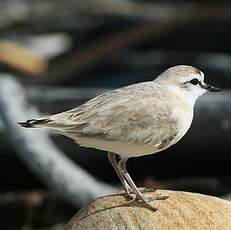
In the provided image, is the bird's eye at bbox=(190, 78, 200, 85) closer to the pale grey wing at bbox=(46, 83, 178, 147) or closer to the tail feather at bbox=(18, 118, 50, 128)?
the pale grey wing at bbox=(46, 83, 178, 147)

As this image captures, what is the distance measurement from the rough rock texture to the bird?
0.30 ft

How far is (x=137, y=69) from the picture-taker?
12703mm

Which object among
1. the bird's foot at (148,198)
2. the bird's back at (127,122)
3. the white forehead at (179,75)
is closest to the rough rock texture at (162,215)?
the bird's foot at (148,198)

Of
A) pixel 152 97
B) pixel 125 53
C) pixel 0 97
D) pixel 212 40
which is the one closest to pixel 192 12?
pixel 212 40

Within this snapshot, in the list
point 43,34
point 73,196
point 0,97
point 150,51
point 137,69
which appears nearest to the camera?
point 73,196

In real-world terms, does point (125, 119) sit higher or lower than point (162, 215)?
higher

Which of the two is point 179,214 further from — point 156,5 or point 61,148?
point 156,5

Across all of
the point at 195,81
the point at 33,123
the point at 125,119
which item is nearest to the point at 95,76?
the point at 195,81

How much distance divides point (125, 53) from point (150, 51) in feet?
1.63

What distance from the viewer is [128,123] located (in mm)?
5773

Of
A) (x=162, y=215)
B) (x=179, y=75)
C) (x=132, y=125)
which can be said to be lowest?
(x=162, y=215)

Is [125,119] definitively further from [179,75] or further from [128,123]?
[179,75]

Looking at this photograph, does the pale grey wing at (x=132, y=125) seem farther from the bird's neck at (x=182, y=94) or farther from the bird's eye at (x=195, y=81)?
the bird's eye at (x=195, y=81)

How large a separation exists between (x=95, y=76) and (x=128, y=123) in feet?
23.5
